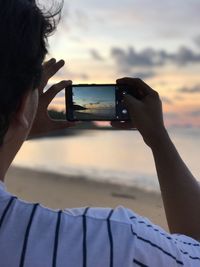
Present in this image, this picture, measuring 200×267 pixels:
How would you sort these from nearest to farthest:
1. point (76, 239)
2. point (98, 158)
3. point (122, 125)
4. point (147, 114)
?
point (76, 239)
point (147, 114)
point (122, 125)
point (98, 158)

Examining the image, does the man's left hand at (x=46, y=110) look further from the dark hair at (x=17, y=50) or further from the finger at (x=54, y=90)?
the dark hair at (x=17, y=50)

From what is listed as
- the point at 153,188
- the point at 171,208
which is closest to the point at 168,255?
the point at 171,208

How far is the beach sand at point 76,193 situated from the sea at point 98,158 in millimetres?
211

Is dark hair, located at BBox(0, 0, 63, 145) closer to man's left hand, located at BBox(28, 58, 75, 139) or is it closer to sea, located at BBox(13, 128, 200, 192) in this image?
man's left hand, located at BBox(28, 58, 75, 139)

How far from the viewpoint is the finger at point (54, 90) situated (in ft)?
3.18

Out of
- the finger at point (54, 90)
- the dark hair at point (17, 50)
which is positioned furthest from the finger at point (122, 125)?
the dark hair at point (17, 50)

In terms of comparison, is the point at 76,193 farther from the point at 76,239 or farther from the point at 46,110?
the point at 76,239

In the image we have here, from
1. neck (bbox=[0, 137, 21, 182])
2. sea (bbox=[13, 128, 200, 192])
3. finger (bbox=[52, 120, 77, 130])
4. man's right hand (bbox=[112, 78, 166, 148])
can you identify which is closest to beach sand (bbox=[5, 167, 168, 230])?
sea (bbox=[13, 128, 200, 192])

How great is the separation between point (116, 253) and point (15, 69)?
240 millimetres

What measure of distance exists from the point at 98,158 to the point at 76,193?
193 centimetres

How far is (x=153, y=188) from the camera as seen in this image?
195 inches

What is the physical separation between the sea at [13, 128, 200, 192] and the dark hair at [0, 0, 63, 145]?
3.13 metres

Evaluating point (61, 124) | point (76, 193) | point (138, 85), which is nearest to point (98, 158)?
point (76, 193)

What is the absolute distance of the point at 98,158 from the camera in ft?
22.9
